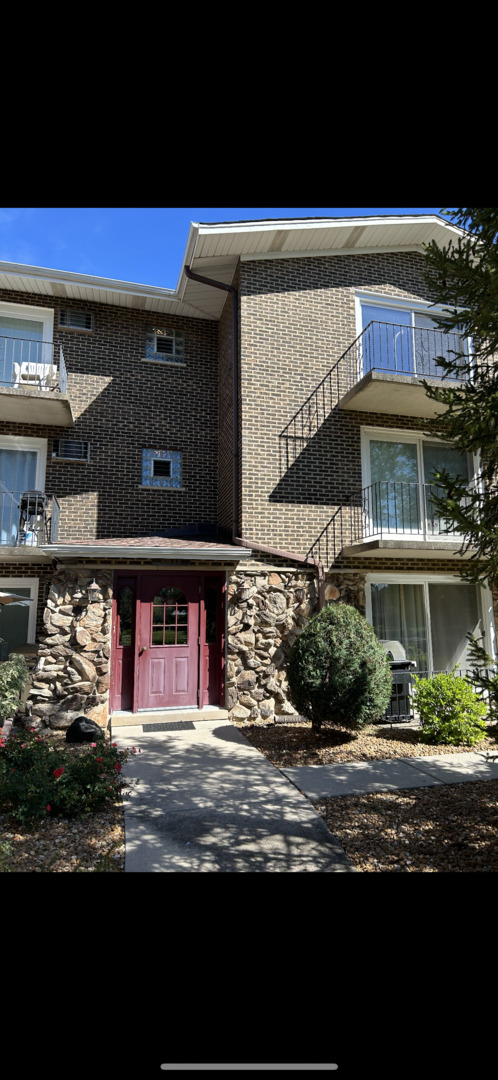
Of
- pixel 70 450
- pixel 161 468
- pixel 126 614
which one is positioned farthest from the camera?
pixel 161 468

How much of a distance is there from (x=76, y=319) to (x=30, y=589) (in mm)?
5291

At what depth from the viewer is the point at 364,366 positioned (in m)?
10.3

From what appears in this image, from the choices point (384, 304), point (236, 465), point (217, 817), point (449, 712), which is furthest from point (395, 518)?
point (217, 817)

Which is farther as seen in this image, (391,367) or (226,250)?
(391,367)

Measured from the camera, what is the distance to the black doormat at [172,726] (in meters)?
7.86

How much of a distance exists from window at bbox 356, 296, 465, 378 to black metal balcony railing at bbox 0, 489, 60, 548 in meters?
6.23

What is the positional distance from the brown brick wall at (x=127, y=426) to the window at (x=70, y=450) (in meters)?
0.11

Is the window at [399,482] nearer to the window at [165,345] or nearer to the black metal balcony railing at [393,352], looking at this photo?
the black metal balcony railing at [393,352]

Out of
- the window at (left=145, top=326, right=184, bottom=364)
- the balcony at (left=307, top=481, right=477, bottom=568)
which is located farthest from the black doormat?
the window at (left=145, top=326, right=184, bottom=364)

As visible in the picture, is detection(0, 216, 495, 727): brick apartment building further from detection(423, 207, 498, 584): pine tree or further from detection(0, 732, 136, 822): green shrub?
detection(423, 207, 498, 584): pine tree

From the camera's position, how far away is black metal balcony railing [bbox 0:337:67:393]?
9.91 meters

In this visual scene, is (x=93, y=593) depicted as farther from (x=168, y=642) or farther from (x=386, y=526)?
(x=386, y=526)

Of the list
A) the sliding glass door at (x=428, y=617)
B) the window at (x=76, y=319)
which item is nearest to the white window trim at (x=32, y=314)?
the window at (x=76, y=319)

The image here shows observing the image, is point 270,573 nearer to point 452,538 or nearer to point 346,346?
point 452,538
